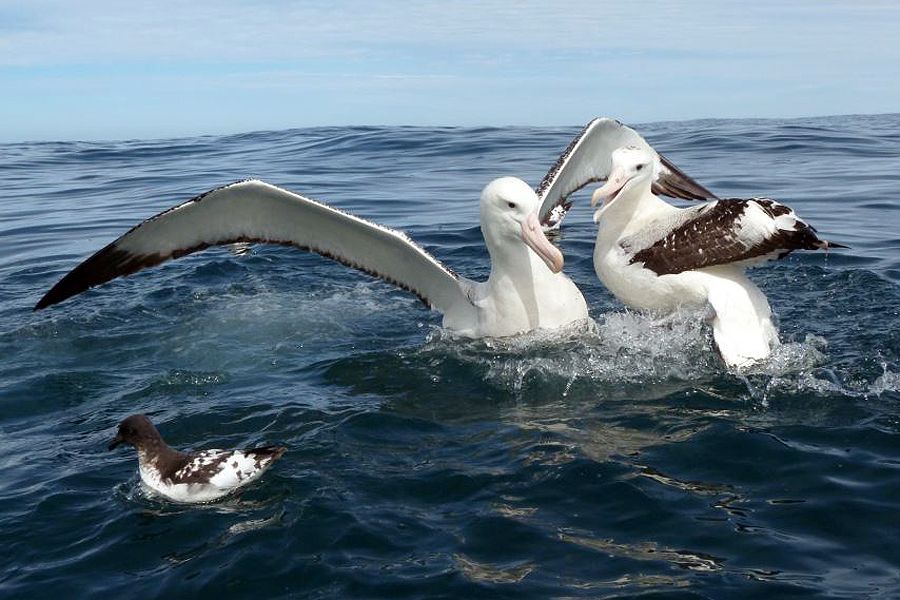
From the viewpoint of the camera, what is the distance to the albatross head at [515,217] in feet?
24.3

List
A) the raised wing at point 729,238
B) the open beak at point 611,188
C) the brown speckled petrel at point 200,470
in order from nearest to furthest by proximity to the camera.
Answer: the brown speckled petrel at point 200,470
the raised wing at point 729,238
the open beak at point 611,188

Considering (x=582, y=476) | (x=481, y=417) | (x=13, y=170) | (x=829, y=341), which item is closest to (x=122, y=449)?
(x=481, y=417)

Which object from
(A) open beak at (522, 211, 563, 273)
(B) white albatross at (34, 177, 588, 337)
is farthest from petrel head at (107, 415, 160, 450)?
(A) open beak at (522, 211, 563, 273)

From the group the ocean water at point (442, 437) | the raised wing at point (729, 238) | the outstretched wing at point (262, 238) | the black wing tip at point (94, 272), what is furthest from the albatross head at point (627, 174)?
the black wing tip at point (94, 272)

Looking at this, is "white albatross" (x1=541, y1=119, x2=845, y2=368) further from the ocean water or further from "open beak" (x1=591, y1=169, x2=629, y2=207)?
the ocean water

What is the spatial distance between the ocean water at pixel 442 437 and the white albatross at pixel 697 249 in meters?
0.28

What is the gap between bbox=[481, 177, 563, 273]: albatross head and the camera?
24.3ft

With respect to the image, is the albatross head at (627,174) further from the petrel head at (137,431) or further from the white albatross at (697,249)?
the petrel head at (137,431)

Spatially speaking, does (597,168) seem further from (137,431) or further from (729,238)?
(137,431)

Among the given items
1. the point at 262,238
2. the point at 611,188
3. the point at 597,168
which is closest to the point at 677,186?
the point at 597,168

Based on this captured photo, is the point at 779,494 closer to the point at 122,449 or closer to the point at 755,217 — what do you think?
the point at 755,217

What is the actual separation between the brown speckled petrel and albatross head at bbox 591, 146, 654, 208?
319cm

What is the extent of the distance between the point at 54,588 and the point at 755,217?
16.2 feet

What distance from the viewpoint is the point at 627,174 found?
313 inches
